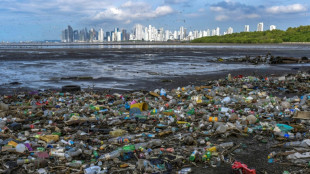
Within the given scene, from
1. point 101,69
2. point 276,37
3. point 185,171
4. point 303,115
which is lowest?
point 185,171

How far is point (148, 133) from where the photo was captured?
225 inches

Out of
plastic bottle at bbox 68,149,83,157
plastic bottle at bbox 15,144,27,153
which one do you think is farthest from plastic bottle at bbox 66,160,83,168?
plastic bottle at bbox 15,144,27,153

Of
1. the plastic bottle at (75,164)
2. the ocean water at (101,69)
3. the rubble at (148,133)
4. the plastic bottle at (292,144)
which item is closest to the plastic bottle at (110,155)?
the rubble at (148,133)

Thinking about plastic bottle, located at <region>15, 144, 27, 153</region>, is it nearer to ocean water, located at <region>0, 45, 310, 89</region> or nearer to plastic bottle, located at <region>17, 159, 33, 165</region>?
plastic bottle, located at <region>17, 159, 33, 165</region>

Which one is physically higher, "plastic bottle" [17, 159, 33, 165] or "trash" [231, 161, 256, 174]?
"trash" [231, 161, 256, 174]

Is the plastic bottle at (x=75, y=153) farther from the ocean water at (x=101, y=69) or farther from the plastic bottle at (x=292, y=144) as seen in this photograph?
the ocean water at (x=101, y=69)

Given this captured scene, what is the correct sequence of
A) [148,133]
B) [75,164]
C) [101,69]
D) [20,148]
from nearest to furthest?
[75,164], [20,148], [148,133], [101,69]

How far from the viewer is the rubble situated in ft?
13.7

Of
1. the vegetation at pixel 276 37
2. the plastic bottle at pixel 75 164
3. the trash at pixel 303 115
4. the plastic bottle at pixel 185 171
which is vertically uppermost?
the vegetation at pixel 276 37

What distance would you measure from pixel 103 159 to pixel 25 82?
35.3 feet

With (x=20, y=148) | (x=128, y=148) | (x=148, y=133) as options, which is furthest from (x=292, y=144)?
(x=20, y=148)

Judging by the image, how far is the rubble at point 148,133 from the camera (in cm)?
418

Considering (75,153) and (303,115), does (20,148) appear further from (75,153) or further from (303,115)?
(303,115)

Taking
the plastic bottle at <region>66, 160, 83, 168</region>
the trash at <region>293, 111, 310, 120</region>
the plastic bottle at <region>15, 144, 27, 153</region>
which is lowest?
the plastic bottle at <region>66, 160, 83, 168</region>
